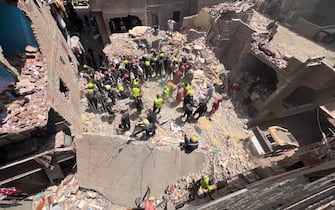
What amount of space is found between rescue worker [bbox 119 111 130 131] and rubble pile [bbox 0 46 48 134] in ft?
10.9

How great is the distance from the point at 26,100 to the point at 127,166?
4806 millimetres

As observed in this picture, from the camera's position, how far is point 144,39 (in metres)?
15.1

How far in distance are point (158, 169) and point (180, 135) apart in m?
2.25

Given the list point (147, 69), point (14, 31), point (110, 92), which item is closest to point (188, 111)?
point (147, 69)

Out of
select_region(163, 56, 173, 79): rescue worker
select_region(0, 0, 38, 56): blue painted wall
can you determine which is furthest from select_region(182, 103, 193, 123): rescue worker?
select_region(0, 0, 38, 56): blue painted wall

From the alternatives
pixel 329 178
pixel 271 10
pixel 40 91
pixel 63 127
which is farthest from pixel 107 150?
pixel 271 10

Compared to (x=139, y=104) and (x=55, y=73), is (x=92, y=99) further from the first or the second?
(x=139, y=104)

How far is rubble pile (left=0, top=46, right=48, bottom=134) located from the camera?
6996 millimetres

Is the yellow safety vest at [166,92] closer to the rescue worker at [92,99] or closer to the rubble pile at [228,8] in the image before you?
the rescue worker at [92,99]

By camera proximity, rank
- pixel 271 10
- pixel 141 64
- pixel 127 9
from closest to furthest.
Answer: pixel 141 64 < pixel 127 9 < pixel 271 10

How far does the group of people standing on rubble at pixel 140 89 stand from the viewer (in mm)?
10133

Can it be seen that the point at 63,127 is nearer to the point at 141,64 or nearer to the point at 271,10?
the point at 141,64

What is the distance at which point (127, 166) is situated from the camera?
9.08 metres

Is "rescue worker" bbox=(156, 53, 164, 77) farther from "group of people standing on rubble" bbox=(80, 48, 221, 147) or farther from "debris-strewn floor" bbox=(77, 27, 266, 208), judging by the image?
"debris-strewn floor" bbox=(77, 27, 266, 208)
